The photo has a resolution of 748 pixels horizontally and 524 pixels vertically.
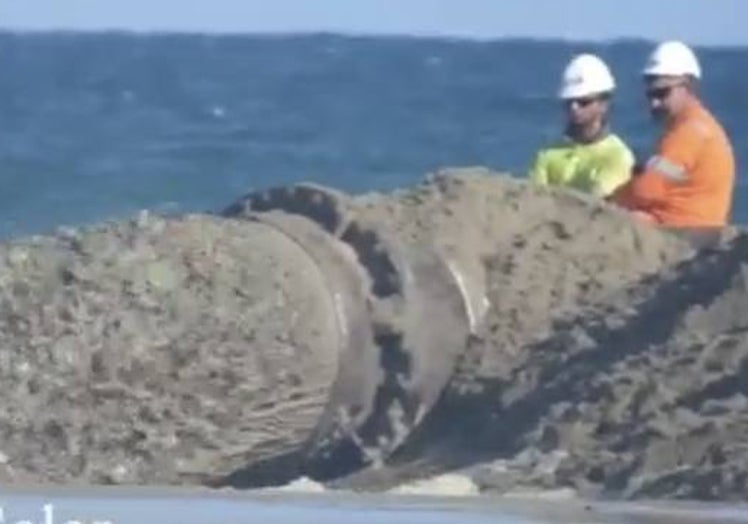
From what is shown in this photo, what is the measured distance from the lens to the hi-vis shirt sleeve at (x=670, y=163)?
15.0m

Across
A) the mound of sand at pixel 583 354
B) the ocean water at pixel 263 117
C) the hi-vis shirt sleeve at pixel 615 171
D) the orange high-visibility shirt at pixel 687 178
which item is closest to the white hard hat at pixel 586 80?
the hi-vis shirt sleeve at pixel 615 171

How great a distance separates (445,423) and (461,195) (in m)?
0.96

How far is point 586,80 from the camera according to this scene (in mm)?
15680

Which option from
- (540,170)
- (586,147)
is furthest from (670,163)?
(540,170)

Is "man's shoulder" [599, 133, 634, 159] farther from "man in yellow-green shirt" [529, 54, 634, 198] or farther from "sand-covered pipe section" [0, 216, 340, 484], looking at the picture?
"sand-covered pipe section" [0, 216, 340, 484]

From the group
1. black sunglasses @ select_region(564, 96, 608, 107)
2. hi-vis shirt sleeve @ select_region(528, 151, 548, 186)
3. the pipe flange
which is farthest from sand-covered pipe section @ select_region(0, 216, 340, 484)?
black sunglasses @ select_region(564, 96, 608, 107)

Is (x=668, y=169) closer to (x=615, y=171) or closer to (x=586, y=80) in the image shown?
(x=615, y=171)

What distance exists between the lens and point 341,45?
96.2 metres

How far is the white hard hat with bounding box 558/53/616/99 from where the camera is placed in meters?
15.7

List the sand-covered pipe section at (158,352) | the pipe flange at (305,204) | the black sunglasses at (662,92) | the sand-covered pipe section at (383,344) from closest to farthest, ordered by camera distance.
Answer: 1. the sand-covered pipe section at (383,344)
2. the sand-covered pipe section at (158,352)
3. the pipe flange at (305,204)
4. the black sunglasses at (662,92)

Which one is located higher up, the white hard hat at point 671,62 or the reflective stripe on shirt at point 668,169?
the white hard hat at point 671,62

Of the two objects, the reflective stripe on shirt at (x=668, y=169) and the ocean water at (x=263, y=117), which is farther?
the ocean water at (x=263, y=117)

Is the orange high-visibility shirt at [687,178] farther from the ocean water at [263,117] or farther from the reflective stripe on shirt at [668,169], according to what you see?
the ocean water at [263,117]

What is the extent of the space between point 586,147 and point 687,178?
0.65m
